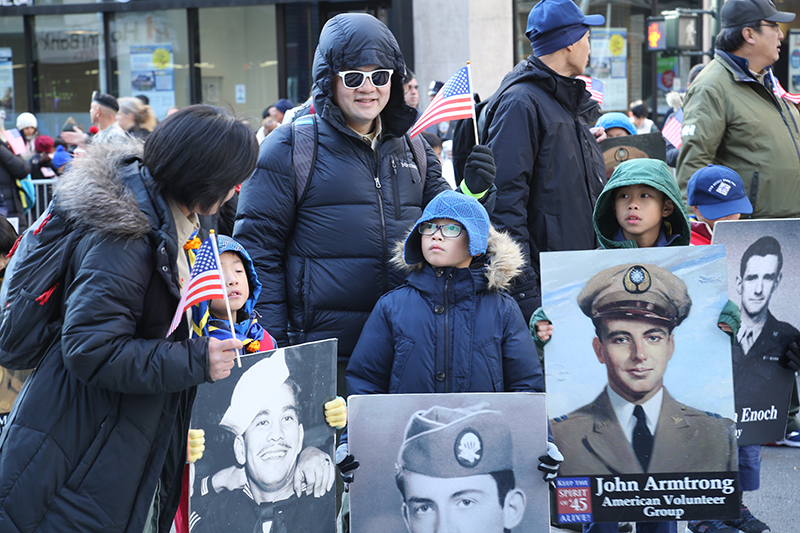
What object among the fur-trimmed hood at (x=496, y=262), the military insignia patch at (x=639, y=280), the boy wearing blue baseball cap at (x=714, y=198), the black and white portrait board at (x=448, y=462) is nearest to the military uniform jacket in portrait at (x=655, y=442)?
the black and white portrait board at (x=448, y=462)

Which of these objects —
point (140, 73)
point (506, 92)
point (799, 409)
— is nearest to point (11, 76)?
point (140, 73)

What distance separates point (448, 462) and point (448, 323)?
513mm

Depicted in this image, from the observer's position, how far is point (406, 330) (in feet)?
9.76

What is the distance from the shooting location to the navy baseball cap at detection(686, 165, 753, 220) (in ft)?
13.7

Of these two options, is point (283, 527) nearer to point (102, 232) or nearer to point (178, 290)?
point (178, 290)

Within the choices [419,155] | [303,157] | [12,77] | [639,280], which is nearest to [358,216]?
[303,157]

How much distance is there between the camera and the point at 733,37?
4.95m

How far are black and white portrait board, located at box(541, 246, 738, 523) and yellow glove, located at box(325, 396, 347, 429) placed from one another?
2.67 feet

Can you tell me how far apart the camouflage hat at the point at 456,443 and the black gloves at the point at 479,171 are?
102cm

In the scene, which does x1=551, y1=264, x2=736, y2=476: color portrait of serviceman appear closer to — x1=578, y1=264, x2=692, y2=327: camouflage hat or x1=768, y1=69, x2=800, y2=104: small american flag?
x1=578, y1=264, x2=692, y2=327: camouflage hat

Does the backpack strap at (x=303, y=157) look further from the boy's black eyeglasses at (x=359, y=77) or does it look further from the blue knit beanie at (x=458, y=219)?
the blue knit beanie at (x=458, y=219)

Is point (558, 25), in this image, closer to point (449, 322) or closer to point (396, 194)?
point (396, 194)

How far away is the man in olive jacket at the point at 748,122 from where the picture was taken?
4.79 metres

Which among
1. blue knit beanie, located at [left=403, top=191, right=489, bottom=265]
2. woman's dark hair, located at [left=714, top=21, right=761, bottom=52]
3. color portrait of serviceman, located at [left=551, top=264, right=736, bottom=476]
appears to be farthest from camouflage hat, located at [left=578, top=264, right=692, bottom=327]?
woman's dark hair, located at [left=714, top=21, right=761, bottom=52]
